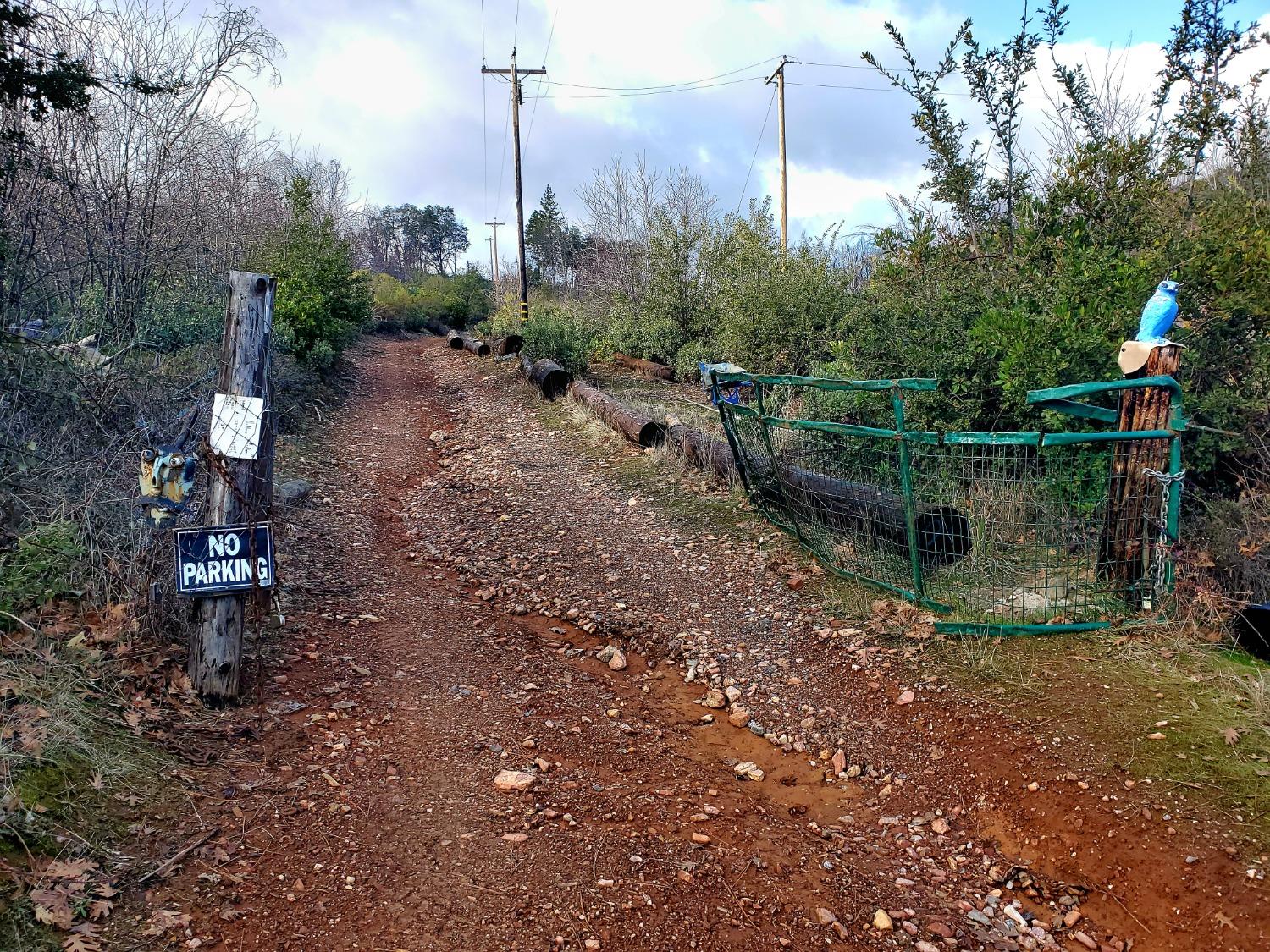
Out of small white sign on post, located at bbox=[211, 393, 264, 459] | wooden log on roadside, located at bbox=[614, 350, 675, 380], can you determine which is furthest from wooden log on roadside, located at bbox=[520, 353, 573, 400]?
small white sign on post, located at bbox=[211, 393, 264, 459]

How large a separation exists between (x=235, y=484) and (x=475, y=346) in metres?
18.6

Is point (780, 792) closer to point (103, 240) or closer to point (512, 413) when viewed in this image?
point (103, 240)

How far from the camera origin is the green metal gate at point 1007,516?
4.55m

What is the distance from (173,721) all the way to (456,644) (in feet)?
5.67

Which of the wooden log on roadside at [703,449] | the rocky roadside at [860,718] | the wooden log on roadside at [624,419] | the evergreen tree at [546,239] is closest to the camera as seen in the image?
the rocky roadside at [860,718]

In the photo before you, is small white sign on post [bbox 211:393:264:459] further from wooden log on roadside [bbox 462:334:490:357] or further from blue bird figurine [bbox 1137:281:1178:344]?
wooden log on roadside [bbox 462:334:490:357]

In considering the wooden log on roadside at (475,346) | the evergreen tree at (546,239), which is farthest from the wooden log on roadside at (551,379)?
the evergreen tree at (546,239)

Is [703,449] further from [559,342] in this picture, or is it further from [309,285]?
[309,285]

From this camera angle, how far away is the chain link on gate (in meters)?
4.46

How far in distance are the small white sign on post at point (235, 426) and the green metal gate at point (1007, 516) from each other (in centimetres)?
334

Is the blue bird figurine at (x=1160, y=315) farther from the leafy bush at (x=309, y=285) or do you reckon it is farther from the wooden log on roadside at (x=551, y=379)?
the leafy bush at (x=309, y=285)

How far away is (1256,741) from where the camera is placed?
140 inches

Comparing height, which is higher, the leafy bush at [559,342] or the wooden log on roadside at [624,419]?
the leafy bush at [559,342]

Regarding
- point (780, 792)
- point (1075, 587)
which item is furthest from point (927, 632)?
point (780, 792)
